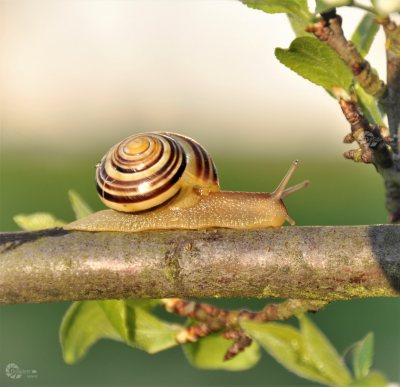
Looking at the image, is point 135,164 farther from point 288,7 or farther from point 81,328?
point 288,7

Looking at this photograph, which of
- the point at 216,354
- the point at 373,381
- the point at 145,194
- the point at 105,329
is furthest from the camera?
the point at 145,194

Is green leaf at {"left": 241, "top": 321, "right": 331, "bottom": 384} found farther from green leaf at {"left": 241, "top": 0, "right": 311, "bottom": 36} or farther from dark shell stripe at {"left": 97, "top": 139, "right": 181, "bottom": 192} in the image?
dark shell stripe at {"left": 97, "top": 139, "right": 181, "bottom": 192}

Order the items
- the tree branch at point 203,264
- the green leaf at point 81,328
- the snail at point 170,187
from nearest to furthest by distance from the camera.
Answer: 1. the tree branch at point 203,264
2. the green leaf at point 81,328
3. the snail at point 170,187

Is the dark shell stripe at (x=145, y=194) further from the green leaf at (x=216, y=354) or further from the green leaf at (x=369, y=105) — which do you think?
the green leaf at (x=369, y=105)

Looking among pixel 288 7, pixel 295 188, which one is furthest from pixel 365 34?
pixel 295 188

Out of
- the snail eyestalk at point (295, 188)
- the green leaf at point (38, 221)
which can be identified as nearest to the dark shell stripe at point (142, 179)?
the snail eyestalk at point (295, 188)

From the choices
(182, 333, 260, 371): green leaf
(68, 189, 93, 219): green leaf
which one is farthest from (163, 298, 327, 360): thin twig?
(68, 189, 93, 219): green leaf
